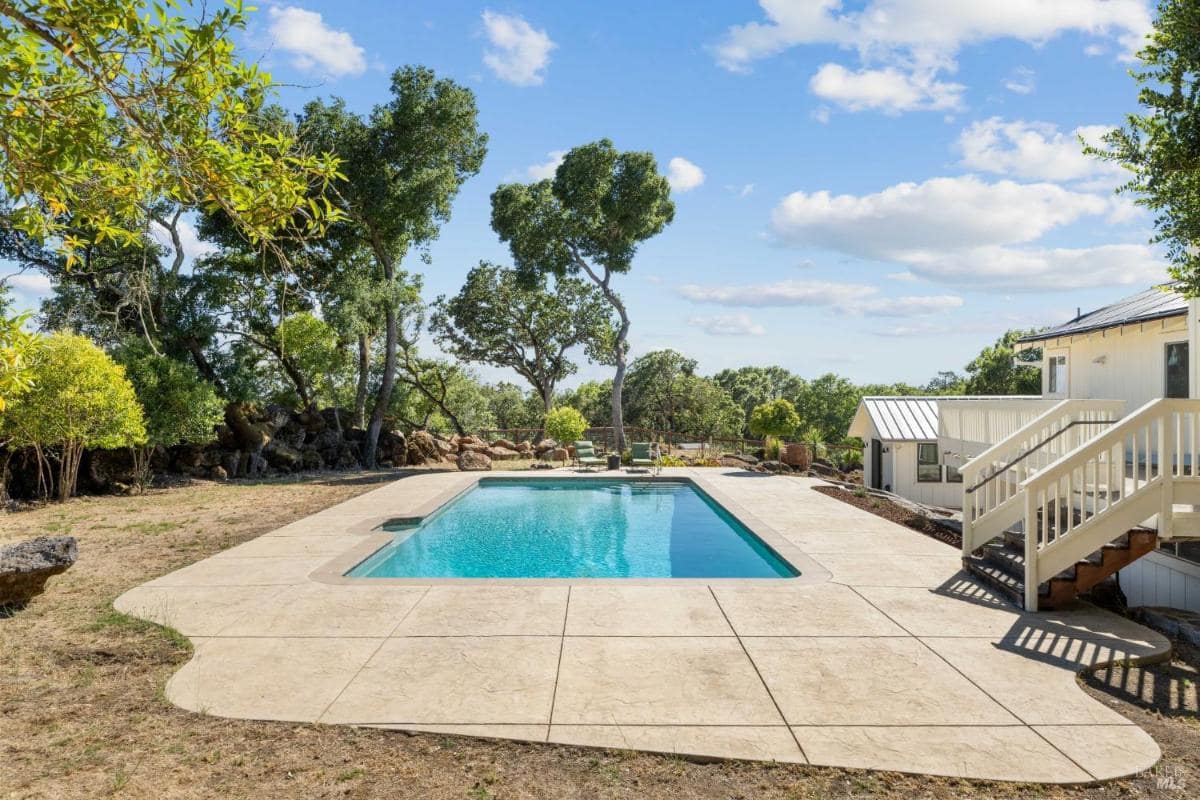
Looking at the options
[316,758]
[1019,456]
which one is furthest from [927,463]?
[316,758]

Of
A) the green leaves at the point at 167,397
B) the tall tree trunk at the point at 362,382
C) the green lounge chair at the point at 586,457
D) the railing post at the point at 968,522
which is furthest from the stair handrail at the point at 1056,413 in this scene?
the tall tree trunk at the point at 362,382

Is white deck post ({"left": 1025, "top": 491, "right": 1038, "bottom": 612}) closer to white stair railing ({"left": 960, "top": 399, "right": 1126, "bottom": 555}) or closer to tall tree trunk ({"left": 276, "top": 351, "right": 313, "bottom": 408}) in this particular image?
white stair railing ({"left": 960, "top": 399, "right": 1126, "bottom": 555})

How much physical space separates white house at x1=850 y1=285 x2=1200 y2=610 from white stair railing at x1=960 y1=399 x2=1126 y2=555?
0.02 metres

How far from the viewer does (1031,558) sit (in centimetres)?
597

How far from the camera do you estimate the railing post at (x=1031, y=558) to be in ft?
19.5

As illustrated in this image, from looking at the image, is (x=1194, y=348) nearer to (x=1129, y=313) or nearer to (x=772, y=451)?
(x=1129, y=313)

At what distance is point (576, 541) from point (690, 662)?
6.08 m

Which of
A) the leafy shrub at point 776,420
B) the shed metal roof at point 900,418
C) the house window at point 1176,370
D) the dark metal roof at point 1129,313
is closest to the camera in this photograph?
the house window at point 1176,370

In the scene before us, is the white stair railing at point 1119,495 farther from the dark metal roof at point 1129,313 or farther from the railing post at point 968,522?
the dark metal roof at point 1129,313

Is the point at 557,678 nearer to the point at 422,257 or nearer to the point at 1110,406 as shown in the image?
the point at 1110,406

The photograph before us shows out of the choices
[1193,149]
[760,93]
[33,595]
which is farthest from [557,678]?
[760,93]

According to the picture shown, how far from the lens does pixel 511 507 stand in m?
13.6

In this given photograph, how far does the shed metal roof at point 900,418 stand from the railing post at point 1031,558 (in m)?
10.9

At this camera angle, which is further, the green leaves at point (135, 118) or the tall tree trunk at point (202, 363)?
the tall tree trunk at point (202, 363)
